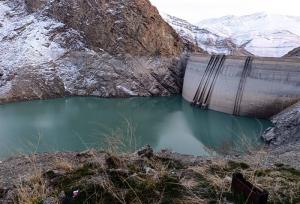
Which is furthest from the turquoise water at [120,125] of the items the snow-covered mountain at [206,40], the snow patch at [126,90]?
the snow-covered mountain at [206,40]

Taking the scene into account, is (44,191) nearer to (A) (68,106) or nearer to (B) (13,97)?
(A) (68,106)

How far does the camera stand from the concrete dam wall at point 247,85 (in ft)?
83.5

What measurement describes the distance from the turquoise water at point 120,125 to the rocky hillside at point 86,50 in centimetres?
260

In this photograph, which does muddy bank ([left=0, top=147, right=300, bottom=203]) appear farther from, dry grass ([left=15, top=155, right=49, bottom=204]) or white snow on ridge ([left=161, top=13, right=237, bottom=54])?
white snow on ridge ([left=161, top=13, right=237, bottom=54])

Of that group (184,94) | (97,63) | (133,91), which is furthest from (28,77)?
(184,94)

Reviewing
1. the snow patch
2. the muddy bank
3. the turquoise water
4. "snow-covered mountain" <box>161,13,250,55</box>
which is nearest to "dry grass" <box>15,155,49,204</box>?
→ the muddy bank

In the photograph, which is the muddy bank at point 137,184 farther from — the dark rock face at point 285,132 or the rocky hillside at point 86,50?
the rocky hillside at point 86,50

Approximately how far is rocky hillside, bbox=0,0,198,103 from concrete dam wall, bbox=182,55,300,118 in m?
7.45

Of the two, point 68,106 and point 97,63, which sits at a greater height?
point 97,63

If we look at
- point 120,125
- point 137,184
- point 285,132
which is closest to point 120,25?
point 120,125

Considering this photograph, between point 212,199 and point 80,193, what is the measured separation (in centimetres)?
146

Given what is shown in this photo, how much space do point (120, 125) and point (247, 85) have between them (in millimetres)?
10355

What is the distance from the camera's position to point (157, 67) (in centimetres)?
4128

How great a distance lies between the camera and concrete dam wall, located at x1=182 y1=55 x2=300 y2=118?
25.4 m
